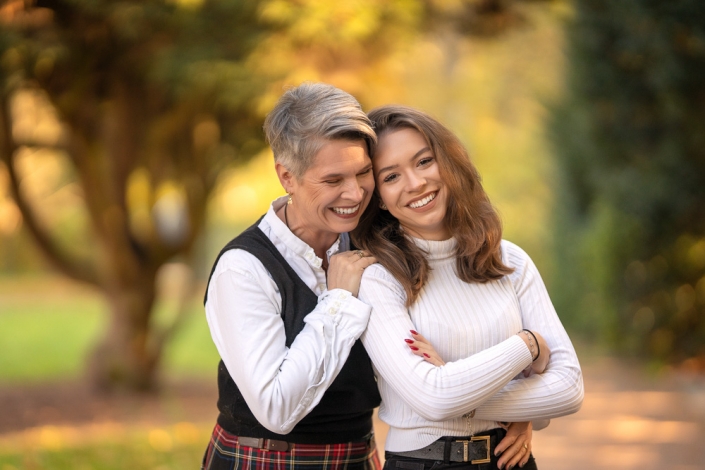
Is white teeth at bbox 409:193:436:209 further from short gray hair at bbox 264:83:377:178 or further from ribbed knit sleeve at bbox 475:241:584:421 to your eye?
ribbed knit sleeve at bbox 475:241:584:421

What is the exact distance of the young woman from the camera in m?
2.28

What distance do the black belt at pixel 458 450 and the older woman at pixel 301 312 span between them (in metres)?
0.25

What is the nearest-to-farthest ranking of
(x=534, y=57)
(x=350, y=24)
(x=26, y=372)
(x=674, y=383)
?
(x=350, y=24)
(x=674, y=383)
(x=26, y=372)
(x=534, y=57)

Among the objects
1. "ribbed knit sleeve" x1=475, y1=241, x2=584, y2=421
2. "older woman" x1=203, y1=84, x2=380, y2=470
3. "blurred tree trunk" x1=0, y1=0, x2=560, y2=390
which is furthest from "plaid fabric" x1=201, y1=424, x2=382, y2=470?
"blurred tree trunk" x1=0, y1=0, x2=560, y2=390

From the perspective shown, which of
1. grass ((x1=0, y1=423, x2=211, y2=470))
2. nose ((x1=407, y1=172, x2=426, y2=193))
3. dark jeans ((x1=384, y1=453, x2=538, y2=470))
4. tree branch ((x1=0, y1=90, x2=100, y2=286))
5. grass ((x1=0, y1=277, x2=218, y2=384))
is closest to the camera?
dark jeans ((x1=384, y1=453, x2=538, y2=470))

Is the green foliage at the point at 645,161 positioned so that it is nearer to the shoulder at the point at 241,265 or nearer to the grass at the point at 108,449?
the grass at the point at 108,449

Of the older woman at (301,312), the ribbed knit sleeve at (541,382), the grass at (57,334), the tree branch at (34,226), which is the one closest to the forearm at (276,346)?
the older woman at (301,312)

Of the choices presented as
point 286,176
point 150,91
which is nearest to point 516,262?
point 286,176

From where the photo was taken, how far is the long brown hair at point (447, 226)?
2488 mm

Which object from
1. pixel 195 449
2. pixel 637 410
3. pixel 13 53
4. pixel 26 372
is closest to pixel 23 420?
pixel 195 449

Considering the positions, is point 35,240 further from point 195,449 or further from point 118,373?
point 195,449

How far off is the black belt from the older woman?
0.25 m

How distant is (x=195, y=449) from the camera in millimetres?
6586

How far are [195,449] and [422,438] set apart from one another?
4606 mm
